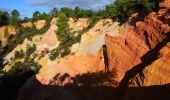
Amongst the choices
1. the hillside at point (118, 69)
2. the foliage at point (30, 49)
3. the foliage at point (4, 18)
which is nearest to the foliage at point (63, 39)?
the hillside at point (118, 69)

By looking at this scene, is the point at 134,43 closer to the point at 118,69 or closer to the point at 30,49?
the point at 118,69

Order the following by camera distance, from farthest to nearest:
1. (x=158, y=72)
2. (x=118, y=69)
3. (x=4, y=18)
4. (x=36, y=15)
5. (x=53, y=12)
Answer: (x=4, y=18), (x=36, y=15), (x=53, y=12), (x=118, y=69), (x=158, y=72)

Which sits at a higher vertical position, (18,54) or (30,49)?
(30,49)

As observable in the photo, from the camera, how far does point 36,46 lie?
305ft

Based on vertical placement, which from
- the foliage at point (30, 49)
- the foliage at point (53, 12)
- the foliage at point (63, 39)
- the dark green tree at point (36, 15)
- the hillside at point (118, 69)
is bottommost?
the foliage at point (30, 49)

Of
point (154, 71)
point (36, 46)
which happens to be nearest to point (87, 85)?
point (154, 71)

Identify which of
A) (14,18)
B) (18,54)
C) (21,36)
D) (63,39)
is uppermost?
(63,39)

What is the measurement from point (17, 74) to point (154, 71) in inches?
1541

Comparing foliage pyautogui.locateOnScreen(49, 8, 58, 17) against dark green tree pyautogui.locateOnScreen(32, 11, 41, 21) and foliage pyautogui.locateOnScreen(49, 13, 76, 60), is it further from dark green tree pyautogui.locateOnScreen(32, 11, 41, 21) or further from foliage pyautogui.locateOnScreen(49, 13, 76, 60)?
foliage pyautogui.locateOnScreen(49, 13, 76, 60)

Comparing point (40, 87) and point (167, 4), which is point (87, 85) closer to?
point (40, 87)

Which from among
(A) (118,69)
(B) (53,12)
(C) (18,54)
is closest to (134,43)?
(A) (118,69)

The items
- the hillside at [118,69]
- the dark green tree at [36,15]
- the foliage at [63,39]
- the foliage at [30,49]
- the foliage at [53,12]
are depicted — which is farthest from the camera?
the dark green tree at [36,15]

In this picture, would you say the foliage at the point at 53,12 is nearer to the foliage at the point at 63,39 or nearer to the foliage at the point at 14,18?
the foliage at the point at 14,18

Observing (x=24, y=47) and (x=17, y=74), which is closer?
(x=17, y=74)
